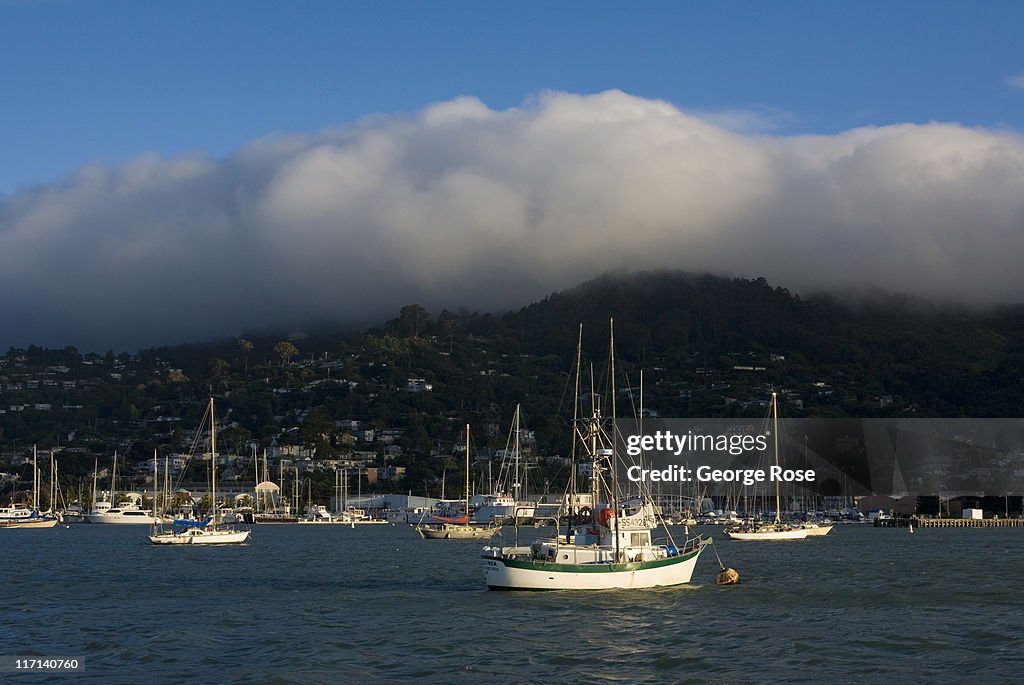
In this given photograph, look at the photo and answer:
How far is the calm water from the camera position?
106ft

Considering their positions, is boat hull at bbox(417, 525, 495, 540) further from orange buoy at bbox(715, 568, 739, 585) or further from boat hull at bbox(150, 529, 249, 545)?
orange buoy at bbox(715, 568, 739, 585)

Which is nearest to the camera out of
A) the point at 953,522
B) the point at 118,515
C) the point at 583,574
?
the point at 583,574

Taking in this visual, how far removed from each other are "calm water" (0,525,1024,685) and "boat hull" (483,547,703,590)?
0.52 meters

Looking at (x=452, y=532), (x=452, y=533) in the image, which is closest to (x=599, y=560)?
(x=452, y=533)

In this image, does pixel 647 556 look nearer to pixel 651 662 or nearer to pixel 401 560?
pixel 651 662

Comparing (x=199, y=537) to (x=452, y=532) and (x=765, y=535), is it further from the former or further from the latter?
(x=765, y=535)

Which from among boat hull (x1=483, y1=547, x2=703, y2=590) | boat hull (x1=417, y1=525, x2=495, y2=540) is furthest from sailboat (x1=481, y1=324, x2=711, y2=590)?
boat hull (x1=417, y1=525, x2=495, y2=540)

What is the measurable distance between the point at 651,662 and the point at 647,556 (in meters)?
13.9

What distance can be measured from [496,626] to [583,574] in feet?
24.3

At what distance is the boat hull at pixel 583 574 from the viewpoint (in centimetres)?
4647

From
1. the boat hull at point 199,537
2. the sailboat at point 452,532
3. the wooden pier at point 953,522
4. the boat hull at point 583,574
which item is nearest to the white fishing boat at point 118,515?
the sailboat at point 452,532

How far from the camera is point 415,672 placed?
31844 mm

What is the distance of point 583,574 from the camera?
46.6 meters

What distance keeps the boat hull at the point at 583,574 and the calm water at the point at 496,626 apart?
1.72 feet
